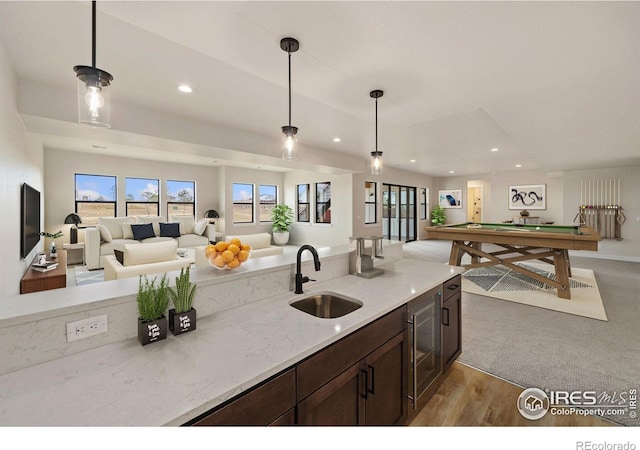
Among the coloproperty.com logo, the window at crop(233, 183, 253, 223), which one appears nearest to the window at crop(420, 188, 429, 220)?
the window at crop(233, 183, 253, 223)

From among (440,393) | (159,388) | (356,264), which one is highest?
(356,264)

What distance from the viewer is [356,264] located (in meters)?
2.23

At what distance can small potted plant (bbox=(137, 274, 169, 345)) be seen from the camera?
1.12 metres

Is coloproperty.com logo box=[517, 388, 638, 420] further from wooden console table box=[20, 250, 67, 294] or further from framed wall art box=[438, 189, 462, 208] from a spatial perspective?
framed wall art box=[438, 189, 462, 208]

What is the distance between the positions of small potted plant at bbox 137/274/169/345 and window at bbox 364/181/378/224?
741cm

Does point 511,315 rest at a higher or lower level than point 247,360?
lower

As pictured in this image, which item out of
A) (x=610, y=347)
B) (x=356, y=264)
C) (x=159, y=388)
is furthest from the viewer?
(x=610, y=347)

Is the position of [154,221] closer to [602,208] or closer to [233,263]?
[233,263]

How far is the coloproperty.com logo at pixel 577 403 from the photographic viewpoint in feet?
6.15

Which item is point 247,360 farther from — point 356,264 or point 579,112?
point 579,112

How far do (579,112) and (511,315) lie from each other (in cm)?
260

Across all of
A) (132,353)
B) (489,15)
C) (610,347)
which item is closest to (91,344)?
(132,353)

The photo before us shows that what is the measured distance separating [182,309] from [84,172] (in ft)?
26.8

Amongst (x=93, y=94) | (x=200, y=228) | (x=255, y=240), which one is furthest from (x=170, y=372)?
(x=200, y=228)
